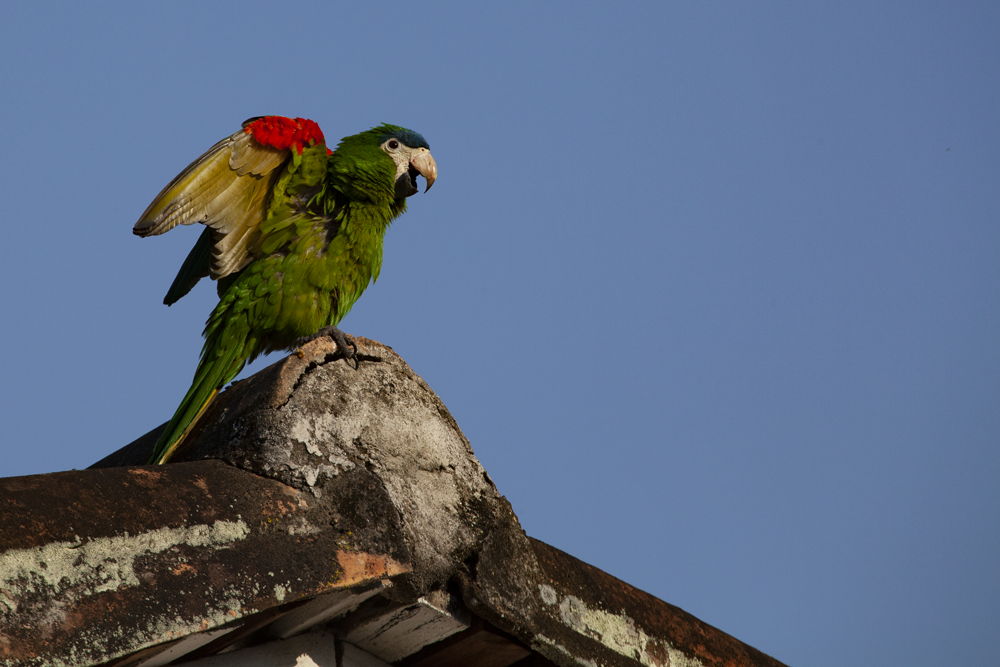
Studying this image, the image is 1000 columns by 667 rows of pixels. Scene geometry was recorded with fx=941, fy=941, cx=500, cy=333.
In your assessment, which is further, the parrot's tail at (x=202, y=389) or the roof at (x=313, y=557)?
the parrot's tail at (x=202, y=389)

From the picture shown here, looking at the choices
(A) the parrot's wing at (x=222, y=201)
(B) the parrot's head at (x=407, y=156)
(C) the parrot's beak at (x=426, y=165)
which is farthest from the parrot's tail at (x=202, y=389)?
(C) the parrot's beak at (x=426, y=165)

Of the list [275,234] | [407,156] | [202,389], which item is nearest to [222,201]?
[275,234]

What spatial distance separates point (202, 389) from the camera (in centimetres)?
418

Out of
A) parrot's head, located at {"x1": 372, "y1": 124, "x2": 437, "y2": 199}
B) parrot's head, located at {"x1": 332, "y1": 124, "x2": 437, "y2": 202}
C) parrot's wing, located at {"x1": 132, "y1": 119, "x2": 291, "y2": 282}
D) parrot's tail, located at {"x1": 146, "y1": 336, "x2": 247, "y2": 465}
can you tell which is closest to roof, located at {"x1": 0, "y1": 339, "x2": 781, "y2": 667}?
parrot's tail, located at {"x1": 146, "y1": 336, "x2": 247, "y2": 465}

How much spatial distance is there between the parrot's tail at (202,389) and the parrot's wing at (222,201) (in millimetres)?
368

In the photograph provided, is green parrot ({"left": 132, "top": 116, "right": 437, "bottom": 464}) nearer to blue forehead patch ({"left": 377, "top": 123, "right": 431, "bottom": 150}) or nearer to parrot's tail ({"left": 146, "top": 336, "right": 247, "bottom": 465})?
parrot's tail ({"left": 146, "top": 336, "right": 247, "bottom": 465})

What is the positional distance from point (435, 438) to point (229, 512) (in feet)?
2.11

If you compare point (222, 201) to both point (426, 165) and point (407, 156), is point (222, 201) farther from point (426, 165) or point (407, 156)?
point (426, 165)

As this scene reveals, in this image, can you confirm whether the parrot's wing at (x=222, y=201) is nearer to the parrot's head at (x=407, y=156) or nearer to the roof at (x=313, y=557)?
the parrot's head at (x=407, y=156)

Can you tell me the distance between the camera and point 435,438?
2.59m

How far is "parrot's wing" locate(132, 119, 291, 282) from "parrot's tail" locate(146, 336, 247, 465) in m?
0.37

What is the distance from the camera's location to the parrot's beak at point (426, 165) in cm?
539

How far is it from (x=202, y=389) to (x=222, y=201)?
0.86 meters

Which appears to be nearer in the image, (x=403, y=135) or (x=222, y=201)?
(x=222, y=201)
